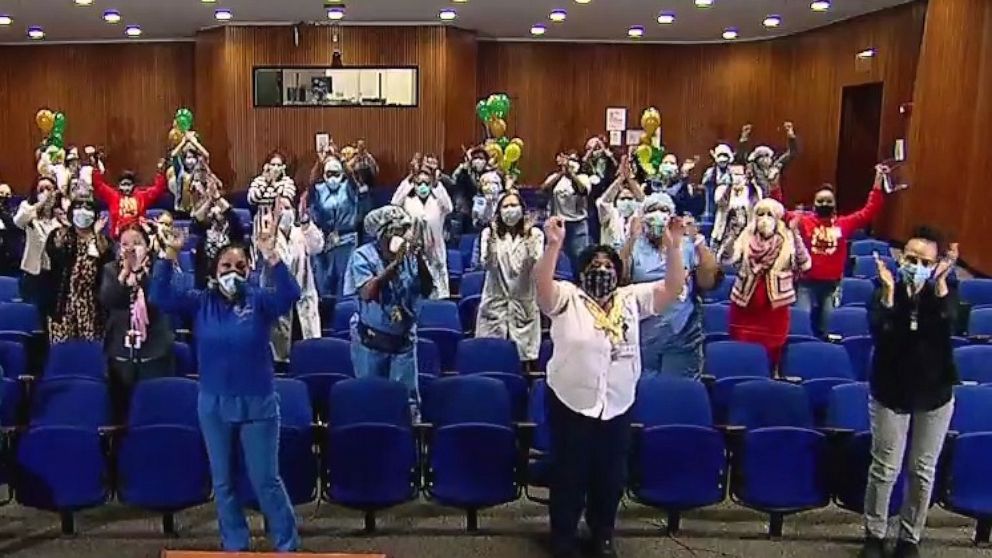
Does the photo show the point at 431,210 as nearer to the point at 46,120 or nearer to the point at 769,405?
the point at 769,405

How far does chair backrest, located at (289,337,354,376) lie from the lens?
6.20 meters

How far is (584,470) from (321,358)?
215cm

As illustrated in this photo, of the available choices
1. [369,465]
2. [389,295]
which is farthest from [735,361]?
[369,465]

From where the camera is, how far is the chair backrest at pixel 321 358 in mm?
6203

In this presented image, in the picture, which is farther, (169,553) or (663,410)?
(663,410)

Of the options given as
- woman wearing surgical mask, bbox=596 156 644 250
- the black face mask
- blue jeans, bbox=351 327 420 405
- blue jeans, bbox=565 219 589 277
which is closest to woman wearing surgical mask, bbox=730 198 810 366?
the black face mask

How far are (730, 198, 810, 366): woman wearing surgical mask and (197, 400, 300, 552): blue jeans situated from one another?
318 centimetres

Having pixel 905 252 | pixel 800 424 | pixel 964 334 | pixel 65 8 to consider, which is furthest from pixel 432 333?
pixel 65 8

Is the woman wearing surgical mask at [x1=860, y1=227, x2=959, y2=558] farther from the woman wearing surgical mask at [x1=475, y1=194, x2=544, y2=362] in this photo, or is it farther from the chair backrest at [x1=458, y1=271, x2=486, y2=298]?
the chair backrest at [x1=458, y1=271, x2=486, y2=298]

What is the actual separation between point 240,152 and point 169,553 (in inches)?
527

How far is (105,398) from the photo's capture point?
5.48 metres

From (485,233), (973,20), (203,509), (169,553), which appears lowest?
(203,509)

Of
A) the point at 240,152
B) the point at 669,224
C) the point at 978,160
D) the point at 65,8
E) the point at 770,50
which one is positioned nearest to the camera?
the point at 669,224

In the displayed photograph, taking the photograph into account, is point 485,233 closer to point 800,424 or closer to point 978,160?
point 800,424
